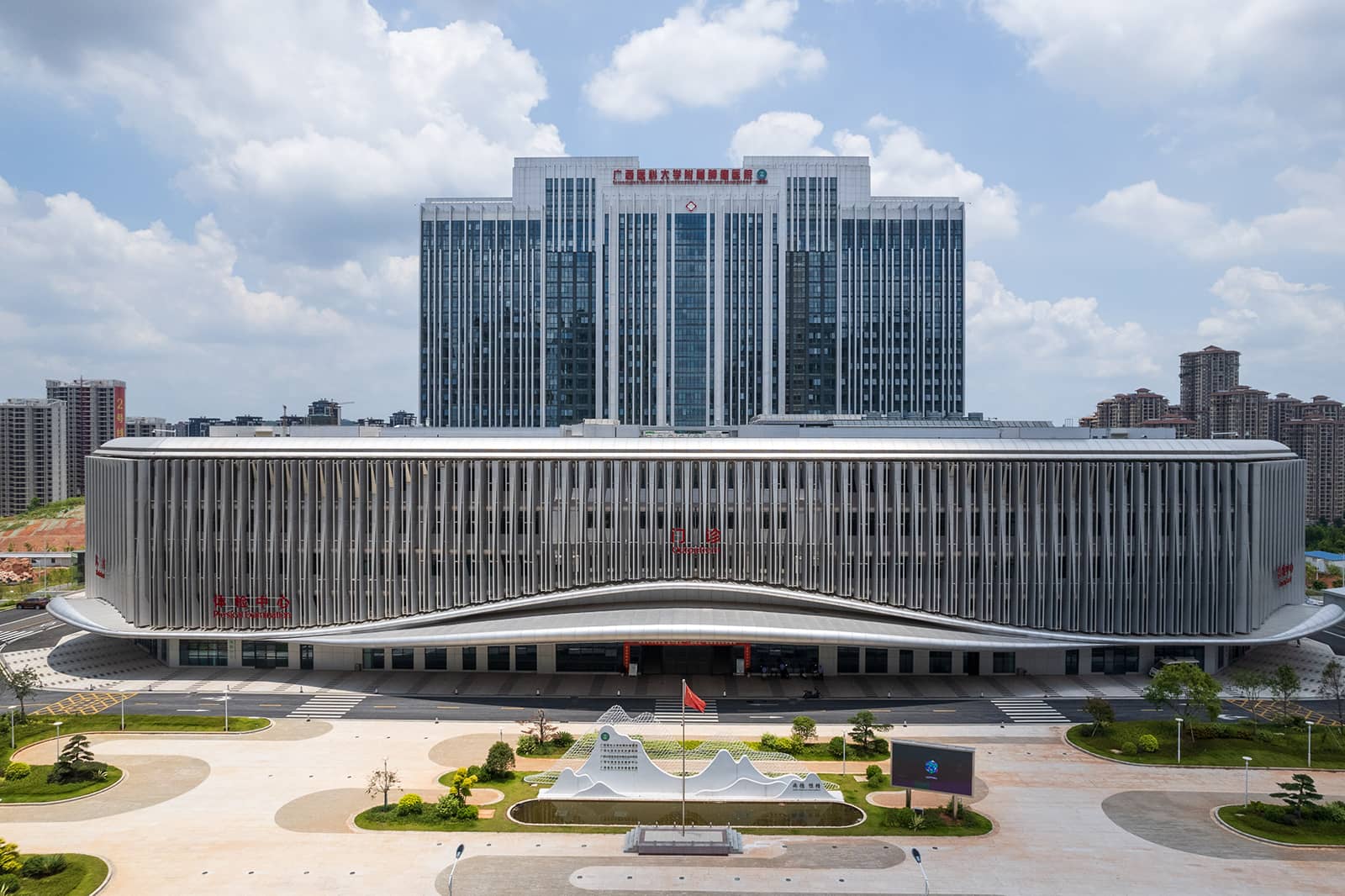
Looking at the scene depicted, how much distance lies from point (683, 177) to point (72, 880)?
12403 cm

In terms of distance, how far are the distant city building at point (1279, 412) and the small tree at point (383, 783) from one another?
617ft

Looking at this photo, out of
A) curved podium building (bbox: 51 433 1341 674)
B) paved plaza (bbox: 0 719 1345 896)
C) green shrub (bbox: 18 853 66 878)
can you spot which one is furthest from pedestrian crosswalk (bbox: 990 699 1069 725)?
green shrub (bbox: 18 853 66 878)

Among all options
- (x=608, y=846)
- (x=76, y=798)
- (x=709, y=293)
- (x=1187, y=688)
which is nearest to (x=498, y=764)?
(x=608, y=846)

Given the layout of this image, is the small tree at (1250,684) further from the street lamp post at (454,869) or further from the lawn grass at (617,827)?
the street lamp post at (454,869)

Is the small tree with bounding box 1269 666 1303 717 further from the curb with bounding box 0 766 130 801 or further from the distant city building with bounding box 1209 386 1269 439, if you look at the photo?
the distant city building with bounding box 1209 386 1269 439

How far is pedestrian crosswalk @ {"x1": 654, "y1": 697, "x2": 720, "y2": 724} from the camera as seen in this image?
201 feet

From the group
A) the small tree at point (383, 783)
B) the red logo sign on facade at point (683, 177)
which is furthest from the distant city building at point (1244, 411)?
the small tree at point (383, 783)

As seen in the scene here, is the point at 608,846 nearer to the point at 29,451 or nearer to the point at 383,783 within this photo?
the point at 383,783

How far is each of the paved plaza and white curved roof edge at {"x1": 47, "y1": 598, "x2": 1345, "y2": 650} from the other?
46.9ft

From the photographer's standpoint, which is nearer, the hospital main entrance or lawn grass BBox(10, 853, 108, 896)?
lawn grass BBox(10, 853, 108, 896)

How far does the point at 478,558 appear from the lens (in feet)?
236

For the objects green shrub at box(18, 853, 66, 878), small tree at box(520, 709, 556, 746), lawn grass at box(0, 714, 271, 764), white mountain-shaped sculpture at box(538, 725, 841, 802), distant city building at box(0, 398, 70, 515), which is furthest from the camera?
distant city building at box(0, 398, 70, 515)

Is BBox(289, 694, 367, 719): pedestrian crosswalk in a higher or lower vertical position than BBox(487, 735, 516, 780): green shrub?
lower

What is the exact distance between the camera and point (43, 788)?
48062mm
